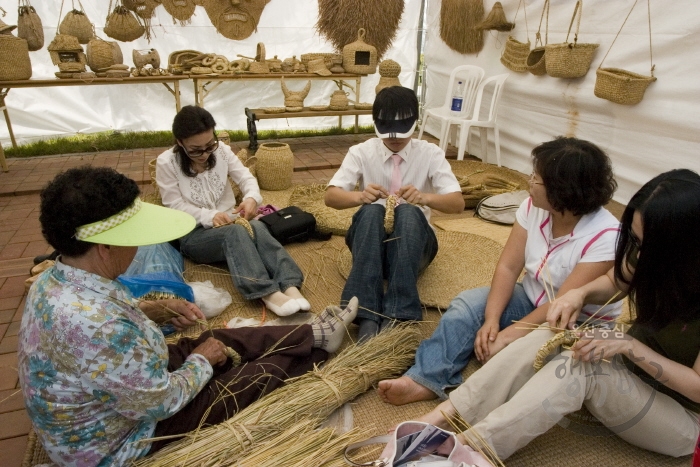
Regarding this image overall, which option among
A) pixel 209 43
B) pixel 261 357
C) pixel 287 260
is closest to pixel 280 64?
pixel 209 43

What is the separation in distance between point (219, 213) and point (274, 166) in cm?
168

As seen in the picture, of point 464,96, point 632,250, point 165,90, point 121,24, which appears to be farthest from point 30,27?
point 632,250

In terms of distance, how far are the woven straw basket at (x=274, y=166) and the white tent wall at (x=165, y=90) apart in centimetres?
236

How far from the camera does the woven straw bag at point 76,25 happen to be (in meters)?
5.35

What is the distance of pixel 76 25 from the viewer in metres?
5.36

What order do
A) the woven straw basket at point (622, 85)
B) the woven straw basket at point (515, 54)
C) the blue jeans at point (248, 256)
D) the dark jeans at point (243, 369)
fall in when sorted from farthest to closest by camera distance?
the woven straw basket at point (515, 54), the woven straw basket at point (622, 85), the blue jeans at point (248, 256), the dark jeans at point (243, 369)

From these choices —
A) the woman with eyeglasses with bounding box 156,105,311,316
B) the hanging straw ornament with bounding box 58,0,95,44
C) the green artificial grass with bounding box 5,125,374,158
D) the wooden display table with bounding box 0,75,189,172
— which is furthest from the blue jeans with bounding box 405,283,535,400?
the hanging straw ornament with bounding box 58,0,95,44

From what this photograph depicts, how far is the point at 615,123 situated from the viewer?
4180mm

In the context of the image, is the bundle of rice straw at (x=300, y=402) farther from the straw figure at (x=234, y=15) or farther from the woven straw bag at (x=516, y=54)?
the straw figure at (x=234, y=15)

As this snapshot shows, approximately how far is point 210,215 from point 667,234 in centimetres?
227

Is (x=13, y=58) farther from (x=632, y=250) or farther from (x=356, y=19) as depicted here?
(x=632, y=250)

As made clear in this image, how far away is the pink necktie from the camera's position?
2.62 metres

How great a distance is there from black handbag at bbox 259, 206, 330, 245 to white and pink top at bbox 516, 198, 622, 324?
1.64 metres

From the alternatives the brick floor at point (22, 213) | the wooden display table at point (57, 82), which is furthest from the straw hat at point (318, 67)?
the wooden display table at point (57, 82)
